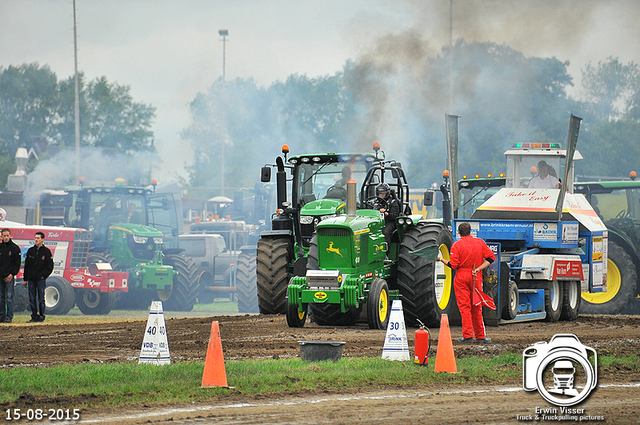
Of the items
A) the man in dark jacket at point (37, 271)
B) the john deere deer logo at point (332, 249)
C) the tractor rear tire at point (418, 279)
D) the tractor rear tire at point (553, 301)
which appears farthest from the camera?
the man in dark jacket at point (37, 271)

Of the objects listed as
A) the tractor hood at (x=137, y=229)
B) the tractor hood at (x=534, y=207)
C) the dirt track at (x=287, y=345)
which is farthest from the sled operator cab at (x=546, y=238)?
the tractor hood at (x=137, y=229)

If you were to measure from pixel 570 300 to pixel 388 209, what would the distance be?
167 inches

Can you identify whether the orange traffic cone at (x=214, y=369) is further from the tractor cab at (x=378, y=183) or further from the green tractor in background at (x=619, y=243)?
the green tractor in background at (x=619, y=243)

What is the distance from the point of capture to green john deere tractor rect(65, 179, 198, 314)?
23.6 metres

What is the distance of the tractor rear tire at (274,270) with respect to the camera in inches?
581

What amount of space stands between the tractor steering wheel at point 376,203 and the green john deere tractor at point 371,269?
16 millimetres

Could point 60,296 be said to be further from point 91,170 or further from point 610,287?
point 91,170

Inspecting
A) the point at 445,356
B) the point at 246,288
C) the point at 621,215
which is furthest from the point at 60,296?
the point at 445,356

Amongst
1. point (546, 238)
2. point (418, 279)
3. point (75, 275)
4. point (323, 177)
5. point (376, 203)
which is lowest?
point (75, 275)

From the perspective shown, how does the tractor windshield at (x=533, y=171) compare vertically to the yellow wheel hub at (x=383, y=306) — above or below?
above

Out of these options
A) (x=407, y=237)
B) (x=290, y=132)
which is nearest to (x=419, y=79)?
(x=407, y=237)

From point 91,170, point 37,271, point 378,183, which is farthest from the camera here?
point 91,170

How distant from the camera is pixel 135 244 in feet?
78.6

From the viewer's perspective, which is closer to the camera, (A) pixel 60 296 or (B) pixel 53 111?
(A) pixel 60 296
